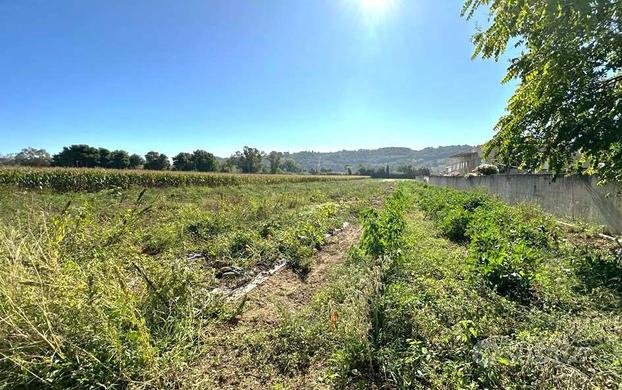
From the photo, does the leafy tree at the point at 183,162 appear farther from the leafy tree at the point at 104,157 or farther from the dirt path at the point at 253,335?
the dirt path at the point at 253,335

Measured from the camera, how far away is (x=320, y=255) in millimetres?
6977

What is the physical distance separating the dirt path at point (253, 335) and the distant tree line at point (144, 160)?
148 feet

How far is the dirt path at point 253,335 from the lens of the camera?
2.87 m

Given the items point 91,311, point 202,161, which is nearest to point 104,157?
point 202,161

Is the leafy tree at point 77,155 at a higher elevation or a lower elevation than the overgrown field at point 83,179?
higher

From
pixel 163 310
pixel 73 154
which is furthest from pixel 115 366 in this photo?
pixel 73 154

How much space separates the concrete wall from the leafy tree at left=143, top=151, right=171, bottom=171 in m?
72.9

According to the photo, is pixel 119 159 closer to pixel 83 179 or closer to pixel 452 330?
pixel 83 179

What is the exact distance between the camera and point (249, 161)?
4094 inches

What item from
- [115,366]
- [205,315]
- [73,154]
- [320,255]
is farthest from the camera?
[73,154]

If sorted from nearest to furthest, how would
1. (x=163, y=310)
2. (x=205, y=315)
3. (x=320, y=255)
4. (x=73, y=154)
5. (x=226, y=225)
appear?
(x=163, y=310)
(x=205, y=315)
(x=320, y=255)
(x=226, y=225)
(x=73, y=154)

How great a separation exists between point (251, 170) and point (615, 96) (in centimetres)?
10129

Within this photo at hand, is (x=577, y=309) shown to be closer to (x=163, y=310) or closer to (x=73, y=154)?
(x=163, y=310)

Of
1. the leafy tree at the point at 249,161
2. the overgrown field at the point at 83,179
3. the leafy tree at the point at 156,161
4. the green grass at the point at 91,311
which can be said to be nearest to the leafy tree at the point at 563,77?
the green grass at the point at 91,311
